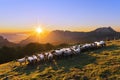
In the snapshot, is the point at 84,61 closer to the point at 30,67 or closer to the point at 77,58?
the point at 77,58

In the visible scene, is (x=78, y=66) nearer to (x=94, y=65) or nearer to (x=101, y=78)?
(x=94, y=65)

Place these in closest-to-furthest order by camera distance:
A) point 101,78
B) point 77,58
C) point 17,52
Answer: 1. point 101,78
2. point 77,58
3. point 17,52

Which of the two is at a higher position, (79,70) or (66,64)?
(66,64)

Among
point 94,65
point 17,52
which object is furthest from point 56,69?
point 17,52

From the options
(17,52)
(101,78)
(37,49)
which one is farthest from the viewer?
(37,49)

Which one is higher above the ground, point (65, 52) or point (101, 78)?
point (65, 52)

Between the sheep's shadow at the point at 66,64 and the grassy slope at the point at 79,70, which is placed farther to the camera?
the sheep's shadow at the point at 66,64

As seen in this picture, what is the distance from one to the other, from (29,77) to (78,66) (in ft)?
20.9

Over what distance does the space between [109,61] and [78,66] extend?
3.97 m

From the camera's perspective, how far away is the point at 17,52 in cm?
7550

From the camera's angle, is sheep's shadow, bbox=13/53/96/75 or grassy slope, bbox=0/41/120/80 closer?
grassy slope, bbox=0/41/120/80

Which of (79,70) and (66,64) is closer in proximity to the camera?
(79,70)

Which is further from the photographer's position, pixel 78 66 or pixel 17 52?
pixel 17 52

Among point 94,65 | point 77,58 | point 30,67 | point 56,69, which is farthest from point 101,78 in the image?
point 30,67
